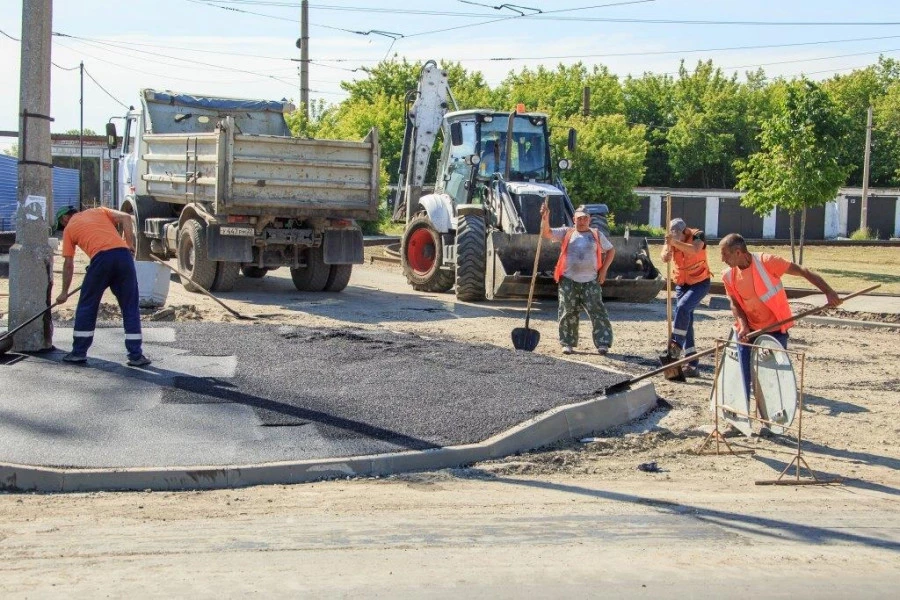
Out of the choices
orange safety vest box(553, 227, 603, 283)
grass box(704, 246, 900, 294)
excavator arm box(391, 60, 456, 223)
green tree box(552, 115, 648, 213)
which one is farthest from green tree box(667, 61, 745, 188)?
orange safety vest box(553, 227, 603, 283)

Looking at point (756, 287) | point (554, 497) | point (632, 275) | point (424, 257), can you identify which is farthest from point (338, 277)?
point (554, 497)

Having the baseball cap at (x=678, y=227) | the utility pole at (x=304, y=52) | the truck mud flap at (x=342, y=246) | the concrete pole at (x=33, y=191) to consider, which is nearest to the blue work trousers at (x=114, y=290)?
the concrete pole at (x=33, y=191)

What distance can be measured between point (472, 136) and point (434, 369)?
28.3ft

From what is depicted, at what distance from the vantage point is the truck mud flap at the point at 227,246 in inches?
652

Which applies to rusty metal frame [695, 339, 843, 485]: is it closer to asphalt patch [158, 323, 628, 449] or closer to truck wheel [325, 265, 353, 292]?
asphalt patch [158, 323, 628, 449]

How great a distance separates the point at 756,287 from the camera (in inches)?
336

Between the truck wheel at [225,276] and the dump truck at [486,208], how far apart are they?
3.37 m

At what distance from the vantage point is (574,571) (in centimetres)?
536

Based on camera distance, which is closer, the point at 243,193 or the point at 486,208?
the point at 243,193

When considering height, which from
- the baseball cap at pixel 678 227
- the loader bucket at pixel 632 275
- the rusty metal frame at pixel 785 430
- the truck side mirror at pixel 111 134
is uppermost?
the truck side mirror at pixel 111 134

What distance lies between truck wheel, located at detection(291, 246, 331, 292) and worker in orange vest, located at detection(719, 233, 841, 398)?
10.6m

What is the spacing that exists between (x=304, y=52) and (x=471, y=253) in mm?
21092

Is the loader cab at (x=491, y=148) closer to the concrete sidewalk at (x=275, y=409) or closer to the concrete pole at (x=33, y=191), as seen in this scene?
the concrete sidewalk at (x=275, y=409)

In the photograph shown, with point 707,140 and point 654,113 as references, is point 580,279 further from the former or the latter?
point 654,113
